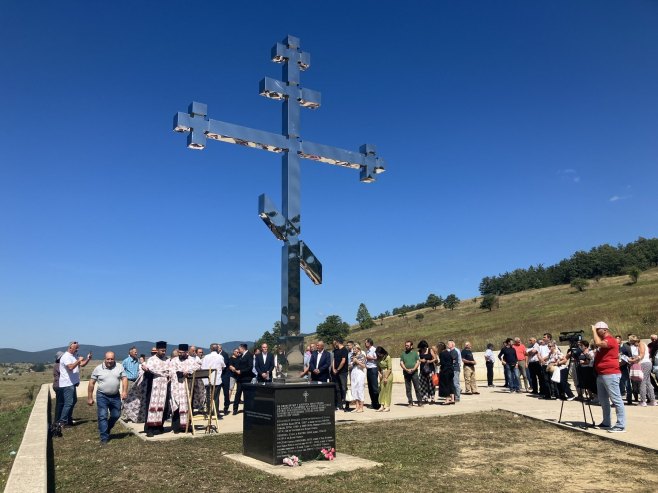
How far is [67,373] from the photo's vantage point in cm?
1098

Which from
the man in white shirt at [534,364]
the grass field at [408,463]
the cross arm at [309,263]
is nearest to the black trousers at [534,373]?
the man in white shirt at [534,364]

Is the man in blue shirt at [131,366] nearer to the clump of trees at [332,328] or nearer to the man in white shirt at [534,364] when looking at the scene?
the man in white shirt at [534,364]

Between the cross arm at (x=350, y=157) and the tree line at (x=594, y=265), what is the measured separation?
264 ft

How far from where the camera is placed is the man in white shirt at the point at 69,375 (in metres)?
11.0

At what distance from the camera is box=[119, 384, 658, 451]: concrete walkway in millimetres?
8789

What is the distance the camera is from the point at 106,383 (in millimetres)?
9719

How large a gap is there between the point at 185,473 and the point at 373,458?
2587 millimetres

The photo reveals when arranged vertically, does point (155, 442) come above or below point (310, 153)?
below

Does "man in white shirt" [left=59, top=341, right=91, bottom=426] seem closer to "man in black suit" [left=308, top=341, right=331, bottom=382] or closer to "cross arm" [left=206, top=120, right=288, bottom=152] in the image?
"man in black suit" [left=308, top=341, right=331, bottom=382]

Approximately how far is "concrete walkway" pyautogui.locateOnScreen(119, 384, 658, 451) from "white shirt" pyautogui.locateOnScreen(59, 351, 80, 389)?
1.54 m

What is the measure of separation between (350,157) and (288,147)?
1.33 m

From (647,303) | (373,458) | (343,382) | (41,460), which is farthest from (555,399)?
(647,303)

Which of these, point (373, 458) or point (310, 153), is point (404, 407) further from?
point (310, 153)

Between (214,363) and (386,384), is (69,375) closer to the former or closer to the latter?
(214,363)
